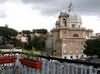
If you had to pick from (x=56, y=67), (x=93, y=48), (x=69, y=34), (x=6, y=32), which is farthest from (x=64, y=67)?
(x=6, y=32)

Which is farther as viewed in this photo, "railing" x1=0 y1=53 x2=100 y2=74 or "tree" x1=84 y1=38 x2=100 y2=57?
"tree" x1=84 y1=38 x2=100 y2=57

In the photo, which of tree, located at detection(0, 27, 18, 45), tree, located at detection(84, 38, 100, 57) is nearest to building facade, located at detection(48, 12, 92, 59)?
tree, located at detection(0, 27, 18, 45)

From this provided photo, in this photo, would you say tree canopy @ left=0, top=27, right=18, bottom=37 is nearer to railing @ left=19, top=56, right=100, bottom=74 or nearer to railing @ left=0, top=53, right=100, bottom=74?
railing @ left=0, top=53, right=100, bottom=74

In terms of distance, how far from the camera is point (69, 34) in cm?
6675

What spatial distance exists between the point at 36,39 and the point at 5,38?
24.9ft

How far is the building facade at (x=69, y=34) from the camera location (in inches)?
2544

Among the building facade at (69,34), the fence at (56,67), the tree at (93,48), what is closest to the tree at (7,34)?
the building facade at (69,34)

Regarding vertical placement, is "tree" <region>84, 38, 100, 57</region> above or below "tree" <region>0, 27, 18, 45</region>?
below

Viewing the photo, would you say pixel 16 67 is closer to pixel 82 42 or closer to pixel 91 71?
pixel 91 71

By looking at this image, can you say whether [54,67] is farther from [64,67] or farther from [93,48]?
[93,48]

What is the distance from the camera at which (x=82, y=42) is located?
6562cm

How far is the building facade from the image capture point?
6462 centimetres

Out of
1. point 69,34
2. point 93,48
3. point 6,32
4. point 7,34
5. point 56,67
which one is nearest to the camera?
point 56,67

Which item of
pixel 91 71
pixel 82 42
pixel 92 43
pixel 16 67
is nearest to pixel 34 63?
pixel 16 67
